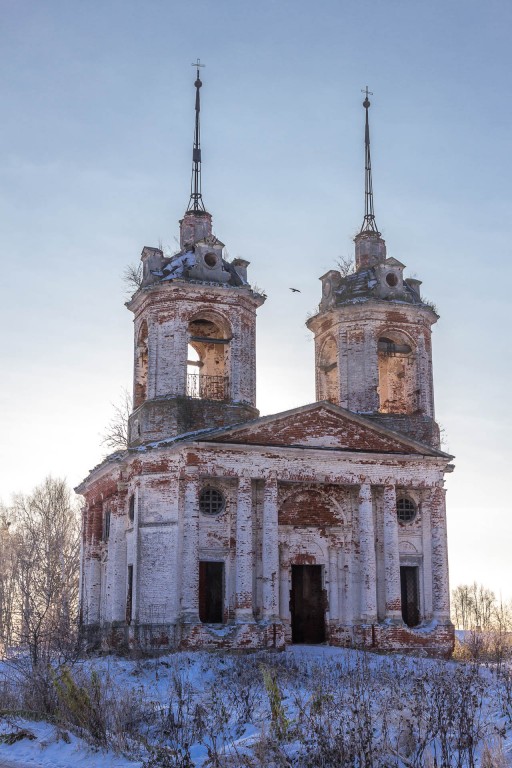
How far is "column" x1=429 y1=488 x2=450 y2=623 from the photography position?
838 inches

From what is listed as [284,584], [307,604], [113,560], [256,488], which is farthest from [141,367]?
[307,604]

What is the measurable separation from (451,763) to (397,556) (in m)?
13.0

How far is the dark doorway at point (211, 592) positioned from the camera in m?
20.1

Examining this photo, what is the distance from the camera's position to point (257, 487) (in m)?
20.7

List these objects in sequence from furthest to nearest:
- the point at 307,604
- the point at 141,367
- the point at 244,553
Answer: the point at 141,367 < the point at 307,604 < the point at 244,553

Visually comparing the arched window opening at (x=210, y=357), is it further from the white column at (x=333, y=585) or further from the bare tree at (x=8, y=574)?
the bare tree at (x=8, y=574)

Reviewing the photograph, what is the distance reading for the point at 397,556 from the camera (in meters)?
21.0

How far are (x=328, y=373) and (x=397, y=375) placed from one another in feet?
6.14

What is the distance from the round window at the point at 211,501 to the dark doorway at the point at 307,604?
2.40 metres

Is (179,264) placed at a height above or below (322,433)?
above

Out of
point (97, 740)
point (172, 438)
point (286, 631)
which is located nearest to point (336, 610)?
point (286, 631)

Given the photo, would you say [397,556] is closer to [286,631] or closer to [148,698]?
[286,631]

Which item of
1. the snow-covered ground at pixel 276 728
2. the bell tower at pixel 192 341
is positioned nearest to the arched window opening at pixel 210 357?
the bell tower at pixel 192 341

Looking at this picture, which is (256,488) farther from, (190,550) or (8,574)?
(8,574)
